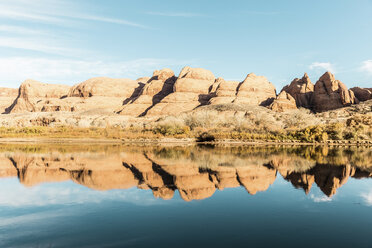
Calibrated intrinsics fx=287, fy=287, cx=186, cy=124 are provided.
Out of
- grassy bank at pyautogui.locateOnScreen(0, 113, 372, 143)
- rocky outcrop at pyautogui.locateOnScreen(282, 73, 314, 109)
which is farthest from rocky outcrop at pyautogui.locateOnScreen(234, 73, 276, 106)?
grassy bank at pyautogui.locateOnScreen(0, 113, 372, 143)

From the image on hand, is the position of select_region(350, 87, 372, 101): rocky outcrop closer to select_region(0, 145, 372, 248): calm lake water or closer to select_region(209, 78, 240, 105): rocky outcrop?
select_region(209, 78, 240, 105): rocky outcrop

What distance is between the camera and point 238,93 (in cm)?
10219

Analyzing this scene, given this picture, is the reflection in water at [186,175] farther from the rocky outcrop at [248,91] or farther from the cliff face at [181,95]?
the rocky outcrop at [248,91]

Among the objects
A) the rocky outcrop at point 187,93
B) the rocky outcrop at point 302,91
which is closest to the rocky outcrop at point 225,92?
the rocky outcrop at point 187,93

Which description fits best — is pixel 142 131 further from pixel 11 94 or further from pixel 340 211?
pixel 11 94

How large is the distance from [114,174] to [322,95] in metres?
93.1

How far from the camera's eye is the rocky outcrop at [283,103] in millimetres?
86375

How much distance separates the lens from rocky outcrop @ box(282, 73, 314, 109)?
97062 mm

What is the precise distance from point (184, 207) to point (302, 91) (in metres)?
99.8

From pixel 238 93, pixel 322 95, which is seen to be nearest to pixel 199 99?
pixel 238 93

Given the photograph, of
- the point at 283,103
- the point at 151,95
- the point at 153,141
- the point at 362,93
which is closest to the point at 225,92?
the point at 283,103

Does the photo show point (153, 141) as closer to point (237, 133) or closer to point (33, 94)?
point (237, 133)

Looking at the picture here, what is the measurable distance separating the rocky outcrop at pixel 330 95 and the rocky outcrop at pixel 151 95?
55.5m

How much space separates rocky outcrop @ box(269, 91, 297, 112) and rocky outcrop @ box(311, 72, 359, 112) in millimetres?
8234
